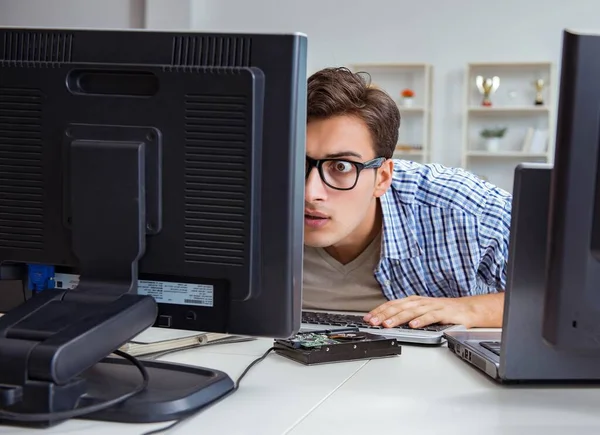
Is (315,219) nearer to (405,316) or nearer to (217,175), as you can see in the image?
(405,316)

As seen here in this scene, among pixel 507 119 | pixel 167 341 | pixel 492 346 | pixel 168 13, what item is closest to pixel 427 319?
pixel 492 346

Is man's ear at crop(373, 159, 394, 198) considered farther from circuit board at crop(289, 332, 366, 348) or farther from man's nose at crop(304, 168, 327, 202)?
circuit board at crop(289, 332, 366, 348)

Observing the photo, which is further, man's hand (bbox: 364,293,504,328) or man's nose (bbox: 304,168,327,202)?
man's nose (bbox: 304,168,327,202)

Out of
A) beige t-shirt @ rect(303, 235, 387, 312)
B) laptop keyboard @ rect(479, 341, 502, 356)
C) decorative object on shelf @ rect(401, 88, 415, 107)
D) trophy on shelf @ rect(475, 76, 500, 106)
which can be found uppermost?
trophy on shelf @ rect(475, 76, 500, 106)

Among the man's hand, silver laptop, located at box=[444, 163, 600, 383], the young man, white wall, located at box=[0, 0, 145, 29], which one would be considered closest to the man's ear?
the young man

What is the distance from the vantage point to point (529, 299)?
112 cm

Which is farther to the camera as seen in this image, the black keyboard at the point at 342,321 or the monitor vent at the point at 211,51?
the black keyboard at the point at 342,321

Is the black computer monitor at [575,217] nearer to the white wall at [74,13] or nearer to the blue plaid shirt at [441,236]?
the blue plaid shirt at [441,236]

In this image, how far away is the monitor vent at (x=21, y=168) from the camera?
107 centimetres

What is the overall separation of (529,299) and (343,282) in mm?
1052

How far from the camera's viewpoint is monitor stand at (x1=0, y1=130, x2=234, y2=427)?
0.93 metres

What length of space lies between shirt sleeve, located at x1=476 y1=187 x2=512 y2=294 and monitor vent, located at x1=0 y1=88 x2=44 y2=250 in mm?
1289

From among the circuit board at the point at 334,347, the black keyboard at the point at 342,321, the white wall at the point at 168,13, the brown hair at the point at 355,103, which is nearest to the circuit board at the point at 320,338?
the circuit board at the point at 334,347

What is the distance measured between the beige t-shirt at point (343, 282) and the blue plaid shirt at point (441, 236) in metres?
0.05
